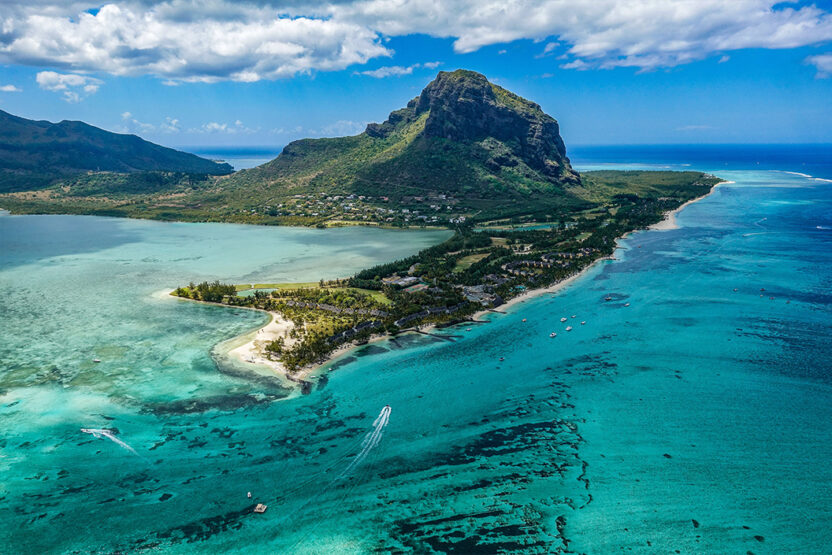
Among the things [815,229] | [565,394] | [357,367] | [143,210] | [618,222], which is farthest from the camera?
[143,210]

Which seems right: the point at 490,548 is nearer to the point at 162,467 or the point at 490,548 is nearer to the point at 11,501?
the point at 162,467

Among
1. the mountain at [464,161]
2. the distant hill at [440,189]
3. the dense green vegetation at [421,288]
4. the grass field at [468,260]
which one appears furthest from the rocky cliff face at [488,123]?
the grass field at [468,260]

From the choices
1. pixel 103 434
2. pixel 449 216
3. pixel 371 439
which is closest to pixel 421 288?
pixel 371 439

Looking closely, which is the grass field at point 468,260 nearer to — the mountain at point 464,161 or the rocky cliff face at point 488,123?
the mountain at point 464,161

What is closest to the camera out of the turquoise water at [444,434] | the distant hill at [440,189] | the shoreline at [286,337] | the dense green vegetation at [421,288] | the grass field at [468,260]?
the turquoise water at [444,434]

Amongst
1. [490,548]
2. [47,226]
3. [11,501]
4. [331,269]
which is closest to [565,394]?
[490,548]

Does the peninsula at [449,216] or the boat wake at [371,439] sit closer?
the boat wake at [371,439]

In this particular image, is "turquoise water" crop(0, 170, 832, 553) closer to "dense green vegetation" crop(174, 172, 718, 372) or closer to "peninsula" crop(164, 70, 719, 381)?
"dense green vegetation" crop(174, 172, 718, 372)
